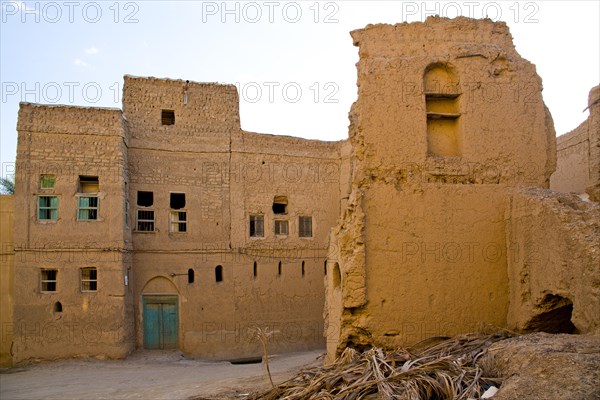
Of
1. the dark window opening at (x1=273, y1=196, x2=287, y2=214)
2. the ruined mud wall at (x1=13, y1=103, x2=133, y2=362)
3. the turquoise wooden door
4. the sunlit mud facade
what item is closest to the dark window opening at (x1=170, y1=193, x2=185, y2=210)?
the ruined mud wall at (x1=13, y1=103, x2=133, y2=362)

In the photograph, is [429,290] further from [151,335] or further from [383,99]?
[151,335]

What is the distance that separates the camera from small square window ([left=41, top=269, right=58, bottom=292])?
17.0 metres

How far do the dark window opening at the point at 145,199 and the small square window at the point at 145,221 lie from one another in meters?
0.31

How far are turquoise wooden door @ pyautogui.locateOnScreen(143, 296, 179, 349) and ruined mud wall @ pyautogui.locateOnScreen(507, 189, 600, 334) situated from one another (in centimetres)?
1271

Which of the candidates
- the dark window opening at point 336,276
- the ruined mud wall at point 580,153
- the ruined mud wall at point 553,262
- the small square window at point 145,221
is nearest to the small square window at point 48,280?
the small square window at point 145,221

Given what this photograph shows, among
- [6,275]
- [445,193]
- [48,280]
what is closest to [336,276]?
[445,193]

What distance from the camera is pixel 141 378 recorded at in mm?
14242

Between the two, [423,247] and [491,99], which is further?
[491,99]

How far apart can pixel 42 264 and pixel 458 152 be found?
1305 cm

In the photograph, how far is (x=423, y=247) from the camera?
29.9ft

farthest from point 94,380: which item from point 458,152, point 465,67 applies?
point 465,67

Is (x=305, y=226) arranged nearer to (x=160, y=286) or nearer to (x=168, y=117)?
(x=160, y=286)

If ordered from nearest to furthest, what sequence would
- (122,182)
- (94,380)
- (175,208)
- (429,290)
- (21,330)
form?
(429,290)
(94,380)
(21,330)
(122,182)
(175,208)

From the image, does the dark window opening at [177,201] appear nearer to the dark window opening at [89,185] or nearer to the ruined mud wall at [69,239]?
A: the ruined mud wall at [69,239]
